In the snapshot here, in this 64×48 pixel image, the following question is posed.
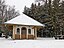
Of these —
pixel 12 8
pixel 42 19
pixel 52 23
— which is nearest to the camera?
pixel 52 23

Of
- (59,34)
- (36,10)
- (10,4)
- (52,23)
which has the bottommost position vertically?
(59,34)

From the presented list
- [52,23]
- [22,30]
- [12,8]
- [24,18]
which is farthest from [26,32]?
[12,8]

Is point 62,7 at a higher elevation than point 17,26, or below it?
higher

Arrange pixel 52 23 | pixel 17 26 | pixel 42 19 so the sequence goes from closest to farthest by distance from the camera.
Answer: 1. pixel 17 26
2. pixel 52 23
3. pixel 42 19

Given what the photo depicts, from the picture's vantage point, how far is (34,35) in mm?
24438

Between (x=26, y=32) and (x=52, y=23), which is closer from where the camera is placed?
(x=26, y=32)

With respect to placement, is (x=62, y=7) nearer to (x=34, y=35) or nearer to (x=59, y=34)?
(x=59, y=34)

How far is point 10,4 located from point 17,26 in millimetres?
27825
